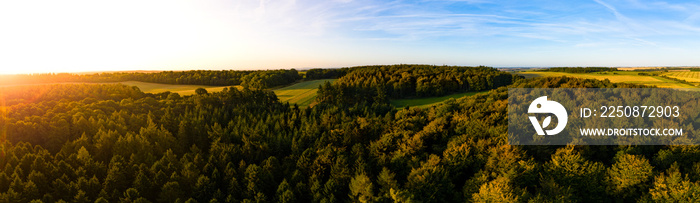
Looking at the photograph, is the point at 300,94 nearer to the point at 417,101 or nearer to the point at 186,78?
the point at 417,101

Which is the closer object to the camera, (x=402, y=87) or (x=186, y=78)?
(x=402, y=87)

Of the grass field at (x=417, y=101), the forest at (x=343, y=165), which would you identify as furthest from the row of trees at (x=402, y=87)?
the forest at (x=343, y=165)

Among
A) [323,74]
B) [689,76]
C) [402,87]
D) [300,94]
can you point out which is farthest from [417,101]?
[323,74]

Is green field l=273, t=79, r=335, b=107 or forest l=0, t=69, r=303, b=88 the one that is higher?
forest l=0, t=69, r=303, b=88

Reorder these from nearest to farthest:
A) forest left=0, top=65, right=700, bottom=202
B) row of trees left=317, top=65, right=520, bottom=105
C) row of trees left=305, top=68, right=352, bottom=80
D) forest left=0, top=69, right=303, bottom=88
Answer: forest left=0, top=65, right=700, bottom=202 < row of trees left=317, top=65, right=520, bottom=105 < forest left=0, top=69, right=303, bottom=88 < row of trees left=305, top=68, right=352, bottom=80

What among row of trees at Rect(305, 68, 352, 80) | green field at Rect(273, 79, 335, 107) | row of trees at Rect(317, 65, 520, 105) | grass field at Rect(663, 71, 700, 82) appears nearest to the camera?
grass field at Rect(663, 71, 700, 82)

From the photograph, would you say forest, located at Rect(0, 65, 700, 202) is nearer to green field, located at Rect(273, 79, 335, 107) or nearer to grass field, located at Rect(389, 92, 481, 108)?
grass field, located at Rect(389, 92, 481, 108)

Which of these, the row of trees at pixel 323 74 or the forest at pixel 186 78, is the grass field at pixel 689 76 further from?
the forest at pixel 186 78

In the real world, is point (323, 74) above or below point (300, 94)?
above

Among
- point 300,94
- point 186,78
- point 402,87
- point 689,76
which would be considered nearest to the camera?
point 689,76

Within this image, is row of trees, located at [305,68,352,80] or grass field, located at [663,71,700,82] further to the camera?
row of trees, located at [305,68,352,80]

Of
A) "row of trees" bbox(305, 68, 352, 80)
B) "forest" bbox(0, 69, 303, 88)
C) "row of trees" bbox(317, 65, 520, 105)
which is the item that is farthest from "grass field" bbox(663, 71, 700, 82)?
"forest" bbox(0, 69, 303, 88)
